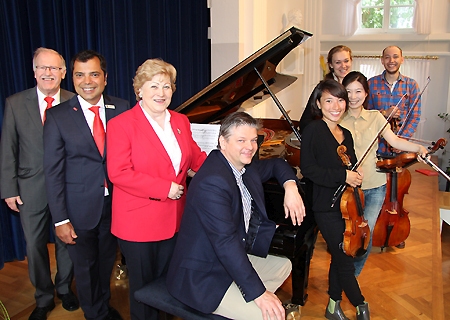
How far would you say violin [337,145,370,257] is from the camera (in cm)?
221

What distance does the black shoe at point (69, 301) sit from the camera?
278 cm

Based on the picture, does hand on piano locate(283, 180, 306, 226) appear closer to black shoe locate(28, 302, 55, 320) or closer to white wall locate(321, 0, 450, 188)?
black shoe locate(28, 302, 55, 320)

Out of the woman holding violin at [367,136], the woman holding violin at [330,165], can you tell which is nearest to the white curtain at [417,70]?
the woman holding violin at [367,136]

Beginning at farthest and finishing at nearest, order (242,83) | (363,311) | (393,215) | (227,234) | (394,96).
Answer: (394,96), (393,215), (242,83), (363,311), (227,234)

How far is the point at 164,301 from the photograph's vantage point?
76.6 inches

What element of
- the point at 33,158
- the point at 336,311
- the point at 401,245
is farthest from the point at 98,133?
the point at 401,245

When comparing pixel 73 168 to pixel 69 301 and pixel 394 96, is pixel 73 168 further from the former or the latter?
pixel 394 96

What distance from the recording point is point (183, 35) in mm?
5016

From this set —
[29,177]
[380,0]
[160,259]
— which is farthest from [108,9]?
[380,0]

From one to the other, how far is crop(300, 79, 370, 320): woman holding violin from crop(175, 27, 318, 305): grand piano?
129 millimetres

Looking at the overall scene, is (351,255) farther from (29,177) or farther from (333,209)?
(29,177)

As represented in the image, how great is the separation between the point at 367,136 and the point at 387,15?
221 inches

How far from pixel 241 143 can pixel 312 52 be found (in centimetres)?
619

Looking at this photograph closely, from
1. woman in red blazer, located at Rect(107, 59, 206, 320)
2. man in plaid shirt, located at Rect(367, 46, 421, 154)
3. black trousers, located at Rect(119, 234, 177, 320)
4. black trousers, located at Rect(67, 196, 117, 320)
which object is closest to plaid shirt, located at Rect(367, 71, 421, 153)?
man in plaid shirt, located at Rect(367, 46, 421, 154)
